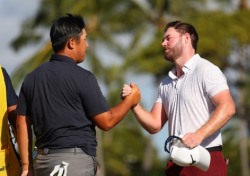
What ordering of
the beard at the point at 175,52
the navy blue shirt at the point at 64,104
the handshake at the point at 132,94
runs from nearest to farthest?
the navy blue shirt at the point at 64,104
the handshake at the point at 132,94
the beard at the point at 175,52

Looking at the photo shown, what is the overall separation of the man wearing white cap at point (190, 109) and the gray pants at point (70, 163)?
0.61 metres

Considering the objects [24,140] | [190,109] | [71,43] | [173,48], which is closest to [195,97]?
[190,109]

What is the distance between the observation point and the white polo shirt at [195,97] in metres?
7.12

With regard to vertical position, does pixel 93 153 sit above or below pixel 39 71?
below

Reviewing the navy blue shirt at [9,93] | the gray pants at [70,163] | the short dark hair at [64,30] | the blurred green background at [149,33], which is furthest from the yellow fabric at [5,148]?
the blurred green background at [149,33]

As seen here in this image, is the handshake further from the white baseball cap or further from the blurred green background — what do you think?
the blurred green background

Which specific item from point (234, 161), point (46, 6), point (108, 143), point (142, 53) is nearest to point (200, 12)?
point (142, 53)

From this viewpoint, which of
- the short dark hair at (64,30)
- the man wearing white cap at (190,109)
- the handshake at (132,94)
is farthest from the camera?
the handshake at (132,94)

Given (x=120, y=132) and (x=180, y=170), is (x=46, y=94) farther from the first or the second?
(x=120, y=132)

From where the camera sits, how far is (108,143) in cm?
5697

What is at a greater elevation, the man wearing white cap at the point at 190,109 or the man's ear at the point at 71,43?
the man's ear at the point at 71,43

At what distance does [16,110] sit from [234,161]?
130 ft

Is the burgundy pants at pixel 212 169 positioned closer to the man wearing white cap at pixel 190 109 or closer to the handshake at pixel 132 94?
the man wearing white cap at pixel 190 109

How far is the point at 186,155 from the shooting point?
673 cm
